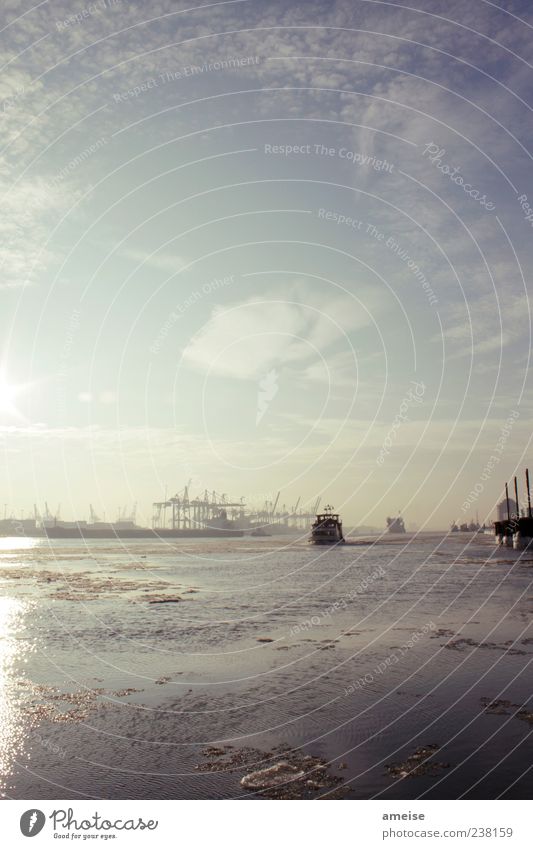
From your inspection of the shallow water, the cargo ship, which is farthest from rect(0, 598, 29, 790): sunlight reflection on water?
the cargo ship

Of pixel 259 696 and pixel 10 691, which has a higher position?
pixel 10 691

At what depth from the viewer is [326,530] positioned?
134875 millimetres

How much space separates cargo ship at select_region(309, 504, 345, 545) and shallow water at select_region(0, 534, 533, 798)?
103m

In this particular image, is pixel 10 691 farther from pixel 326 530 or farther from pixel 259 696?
pixel 326 530

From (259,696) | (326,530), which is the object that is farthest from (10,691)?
(326,530)

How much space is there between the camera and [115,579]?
51438 millimetres

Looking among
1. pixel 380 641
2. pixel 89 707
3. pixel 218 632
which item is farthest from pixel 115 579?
pixel 89 707

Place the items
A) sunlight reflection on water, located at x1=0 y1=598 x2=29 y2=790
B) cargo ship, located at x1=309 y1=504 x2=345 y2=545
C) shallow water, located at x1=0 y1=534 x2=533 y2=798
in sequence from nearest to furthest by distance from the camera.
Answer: shallow water, located at x1=0 y1=534 x2=533 y2=798
sunlight reflection on water, located at x1=0 y1=598 x2=29 y2=790
cargo ship, located at x1=309 y1=504 x2=345 y2=545

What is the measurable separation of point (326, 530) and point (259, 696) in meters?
122

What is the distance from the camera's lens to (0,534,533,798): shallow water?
9789 mm

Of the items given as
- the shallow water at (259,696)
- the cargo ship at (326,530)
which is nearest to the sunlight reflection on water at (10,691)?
the shallow water at (259,696)

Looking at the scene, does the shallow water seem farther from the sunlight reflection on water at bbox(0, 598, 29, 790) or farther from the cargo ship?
the cargo ship
